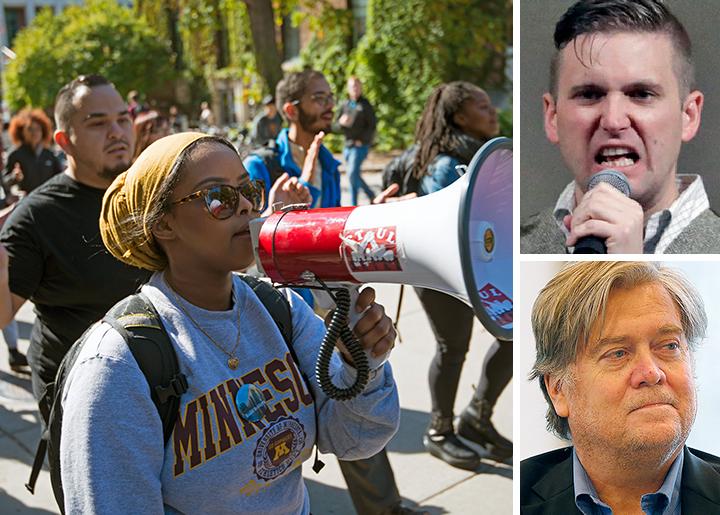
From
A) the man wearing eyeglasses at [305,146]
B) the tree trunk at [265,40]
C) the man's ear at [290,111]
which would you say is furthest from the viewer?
the tree trunk at [265,40]

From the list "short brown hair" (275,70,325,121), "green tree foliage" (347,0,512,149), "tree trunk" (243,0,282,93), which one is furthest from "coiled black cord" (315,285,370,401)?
"green tree foliage" (347,0,512,149)

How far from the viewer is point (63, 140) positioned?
10.6ft

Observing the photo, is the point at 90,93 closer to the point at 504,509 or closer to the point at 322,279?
the point at 322,279

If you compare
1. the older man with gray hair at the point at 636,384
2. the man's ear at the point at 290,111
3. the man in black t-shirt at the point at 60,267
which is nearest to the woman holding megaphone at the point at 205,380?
the older man with gray hair at the point at 636,384

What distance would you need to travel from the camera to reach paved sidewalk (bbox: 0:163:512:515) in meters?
3.96

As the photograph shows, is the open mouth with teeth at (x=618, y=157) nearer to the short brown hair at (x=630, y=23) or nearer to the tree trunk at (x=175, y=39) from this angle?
the short brown hair at (x=630, y=23)

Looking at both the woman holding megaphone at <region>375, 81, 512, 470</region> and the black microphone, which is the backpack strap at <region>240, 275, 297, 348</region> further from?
the woman holding megaphone at <region>375, 81, 512, 470</region>

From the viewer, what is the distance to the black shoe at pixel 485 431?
14.1ft

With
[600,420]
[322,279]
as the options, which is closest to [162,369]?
[322,279]

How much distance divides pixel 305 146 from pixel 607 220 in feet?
8.07

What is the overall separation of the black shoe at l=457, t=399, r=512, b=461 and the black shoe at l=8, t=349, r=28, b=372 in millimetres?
3086

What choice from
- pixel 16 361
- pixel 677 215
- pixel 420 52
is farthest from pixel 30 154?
pixel 420 52

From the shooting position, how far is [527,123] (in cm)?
179

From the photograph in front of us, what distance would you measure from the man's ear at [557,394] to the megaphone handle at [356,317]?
1.12 ft
